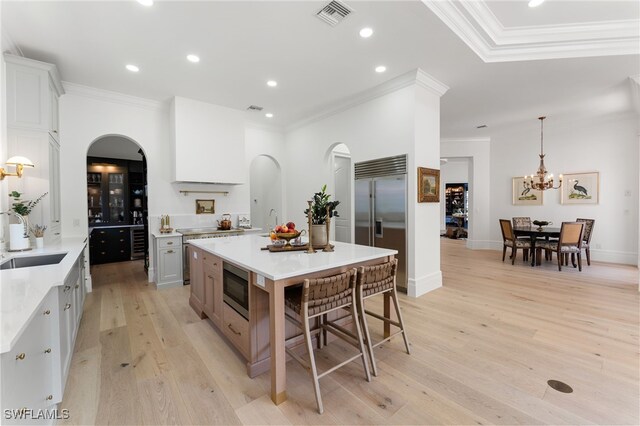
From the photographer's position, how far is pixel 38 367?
5.03 ft

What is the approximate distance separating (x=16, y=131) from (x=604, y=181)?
10125mm

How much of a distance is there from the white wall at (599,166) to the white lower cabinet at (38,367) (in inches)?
331

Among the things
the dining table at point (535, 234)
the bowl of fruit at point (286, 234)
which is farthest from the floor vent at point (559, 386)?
the dining table at point (535, 234)

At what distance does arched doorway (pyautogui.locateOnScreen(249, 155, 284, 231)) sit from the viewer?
6.60 metres

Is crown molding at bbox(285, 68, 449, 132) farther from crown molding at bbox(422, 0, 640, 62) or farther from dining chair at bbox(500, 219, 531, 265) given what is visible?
dining chair at bbox(500, 219, 531, 265)

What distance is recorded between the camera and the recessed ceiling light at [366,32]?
288 centimetres

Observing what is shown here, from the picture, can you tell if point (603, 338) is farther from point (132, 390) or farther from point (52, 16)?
point (52, 16)

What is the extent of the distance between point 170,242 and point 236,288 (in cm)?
268

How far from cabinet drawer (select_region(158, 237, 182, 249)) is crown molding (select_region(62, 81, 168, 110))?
7.64 feet

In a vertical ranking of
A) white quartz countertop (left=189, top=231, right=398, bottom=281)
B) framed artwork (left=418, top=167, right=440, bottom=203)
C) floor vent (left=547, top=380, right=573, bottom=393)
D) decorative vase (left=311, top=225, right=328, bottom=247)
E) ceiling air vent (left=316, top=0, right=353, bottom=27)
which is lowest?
floor vent (left=547, top=380, right=573, bottom=393)

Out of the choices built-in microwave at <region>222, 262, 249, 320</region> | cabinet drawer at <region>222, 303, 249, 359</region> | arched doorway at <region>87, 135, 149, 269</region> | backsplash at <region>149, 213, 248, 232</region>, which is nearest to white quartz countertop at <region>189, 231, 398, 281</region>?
built-in microwave at <region>222, 262, 249, 320</region>

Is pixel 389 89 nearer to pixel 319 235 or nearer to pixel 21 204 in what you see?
pixel 319 235

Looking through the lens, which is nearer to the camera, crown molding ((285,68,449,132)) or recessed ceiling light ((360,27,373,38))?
recessed ceiling light ((360,27,373,38))

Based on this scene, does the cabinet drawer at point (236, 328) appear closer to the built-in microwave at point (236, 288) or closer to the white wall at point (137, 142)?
the built-in microwave at point (236, 288)
